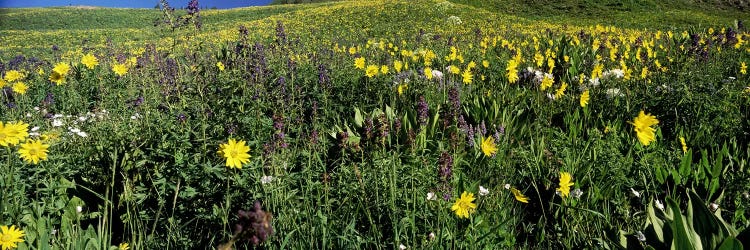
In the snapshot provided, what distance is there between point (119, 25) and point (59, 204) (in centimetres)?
3891

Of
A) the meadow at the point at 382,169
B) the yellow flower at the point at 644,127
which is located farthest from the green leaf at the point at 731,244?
the yellow flower at the point at 644,127

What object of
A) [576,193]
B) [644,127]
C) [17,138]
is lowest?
[576,193]

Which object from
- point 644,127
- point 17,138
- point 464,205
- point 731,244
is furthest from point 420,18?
point 731,244

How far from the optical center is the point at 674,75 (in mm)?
5555

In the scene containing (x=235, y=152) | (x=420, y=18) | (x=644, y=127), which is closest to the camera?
(x=235, y=152)

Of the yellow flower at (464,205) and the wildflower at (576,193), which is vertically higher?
the yellow flower at (464,205)

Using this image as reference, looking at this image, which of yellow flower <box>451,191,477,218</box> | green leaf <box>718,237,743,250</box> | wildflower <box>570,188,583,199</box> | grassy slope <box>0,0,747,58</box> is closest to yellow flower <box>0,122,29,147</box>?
yellow flower <box>451,191,477,218</box>

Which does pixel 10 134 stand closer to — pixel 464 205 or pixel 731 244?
pixel 464 205

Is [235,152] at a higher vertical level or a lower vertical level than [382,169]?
higher

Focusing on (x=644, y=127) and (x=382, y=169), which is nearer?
(x=644, y=127)

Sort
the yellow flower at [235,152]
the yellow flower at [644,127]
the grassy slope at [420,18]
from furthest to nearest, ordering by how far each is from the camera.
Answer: the grassy slope at [420,18] < the yellow flower at [644,127] < the yellow flower at [235,152]

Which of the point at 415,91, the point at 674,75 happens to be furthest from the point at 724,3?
the point at 415,91

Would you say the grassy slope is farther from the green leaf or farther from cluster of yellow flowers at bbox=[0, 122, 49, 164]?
the green leaf

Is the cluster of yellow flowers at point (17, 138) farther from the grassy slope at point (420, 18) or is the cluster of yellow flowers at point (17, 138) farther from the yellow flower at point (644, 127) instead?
the grassy slope at point (420, 18)
